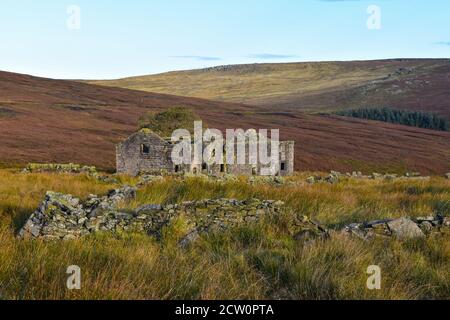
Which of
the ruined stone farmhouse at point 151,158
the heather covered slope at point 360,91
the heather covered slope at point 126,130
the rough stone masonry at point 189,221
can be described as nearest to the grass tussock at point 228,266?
the rough stone masonry at point 189,221

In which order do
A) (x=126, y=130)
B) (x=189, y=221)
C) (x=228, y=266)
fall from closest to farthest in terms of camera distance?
1. (x=228, y=266)
2. (x=189, y=221)
3. (x=126, y=130)

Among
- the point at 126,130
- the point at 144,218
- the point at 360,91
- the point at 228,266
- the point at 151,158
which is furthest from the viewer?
the point at 360,91

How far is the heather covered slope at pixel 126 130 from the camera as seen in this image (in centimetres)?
4722

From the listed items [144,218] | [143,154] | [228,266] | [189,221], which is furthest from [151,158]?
[228,266]

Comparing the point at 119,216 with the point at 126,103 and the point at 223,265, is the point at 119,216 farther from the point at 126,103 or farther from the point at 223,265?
the point at 126,103

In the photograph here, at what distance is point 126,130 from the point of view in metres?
59.9

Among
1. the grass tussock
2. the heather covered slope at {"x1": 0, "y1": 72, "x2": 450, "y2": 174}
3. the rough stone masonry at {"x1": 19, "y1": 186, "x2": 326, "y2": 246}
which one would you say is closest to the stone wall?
the heather covered slope at {"x1": 0, "y1": 72, "x2": 450, "y2": 174}

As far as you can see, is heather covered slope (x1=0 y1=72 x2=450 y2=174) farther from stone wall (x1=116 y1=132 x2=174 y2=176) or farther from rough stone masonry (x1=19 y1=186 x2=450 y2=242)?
rough stone masonry (x1=19 y1=186 x2=450 y2=242)

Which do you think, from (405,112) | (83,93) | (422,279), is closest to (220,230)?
(422,279)

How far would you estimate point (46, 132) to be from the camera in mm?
52281

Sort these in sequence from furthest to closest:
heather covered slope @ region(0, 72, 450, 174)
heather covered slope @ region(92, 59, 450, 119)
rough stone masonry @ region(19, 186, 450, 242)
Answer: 1. heather covered slope @ region(92, 59, 450, 119)
2. heather covered slope @ region(0, 72, 450, 174)
3. rough stone masonry @ region(19, 186, 450, 242)

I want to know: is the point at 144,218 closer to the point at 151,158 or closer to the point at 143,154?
the point at 151,158

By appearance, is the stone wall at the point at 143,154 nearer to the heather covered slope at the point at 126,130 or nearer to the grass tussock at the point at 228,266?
the heather covered slope at the point at 126,130

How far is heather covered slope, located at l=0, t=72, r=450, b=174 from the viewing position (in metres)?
47.2
